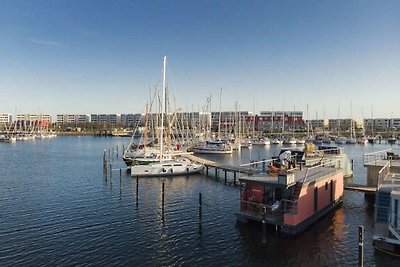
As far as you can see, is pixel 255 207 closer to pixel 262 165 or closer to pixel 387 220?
pixel 387 220

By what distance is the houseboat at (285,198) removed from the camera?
25.1 m

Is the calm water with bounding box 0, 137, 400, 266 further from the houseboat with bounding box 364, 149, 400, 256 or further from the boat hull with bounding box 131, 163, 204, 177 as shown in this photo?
the boat hull with bounding box 131, 163, 204, 177

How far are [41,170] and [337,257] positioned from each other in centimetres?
5380

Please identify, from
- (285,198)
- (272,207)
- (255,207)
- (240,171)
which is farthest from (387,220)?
(240,171)

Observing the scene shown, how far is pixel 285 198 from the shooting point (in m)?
26.1

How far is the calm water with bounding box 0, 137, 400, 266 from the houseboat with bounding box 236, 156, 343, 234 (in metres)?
0.95

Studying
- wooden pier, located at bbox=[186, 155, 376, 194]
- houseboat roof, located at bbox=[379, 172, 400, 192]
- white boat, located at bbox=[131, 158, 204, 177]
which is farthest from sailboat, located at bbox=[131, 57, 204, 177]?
houseboat roof, located at bbox=[379, 172, 400, 192]

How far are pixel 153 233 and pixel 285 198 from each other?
10222 mm

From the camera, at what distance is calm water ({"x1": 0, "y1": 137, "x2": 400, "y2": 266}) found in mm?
21922

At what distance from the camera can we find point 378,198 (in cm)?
2355

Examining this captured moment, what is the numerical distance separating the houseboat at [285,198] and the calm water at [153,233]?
0.95 meters

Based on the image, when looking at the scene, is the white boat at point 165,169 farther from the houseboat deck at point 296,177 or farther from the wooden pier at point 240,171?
the houseboat deck at point 296,177

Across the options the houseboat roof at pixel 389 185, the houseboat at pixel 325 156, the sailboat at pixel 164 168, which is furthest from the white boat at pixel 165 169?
the houseboat roof at pixel 389 185

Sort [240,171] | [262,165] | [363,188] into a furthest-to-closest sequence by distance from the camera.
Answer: [240,171] < [262,165] < [363,188]
